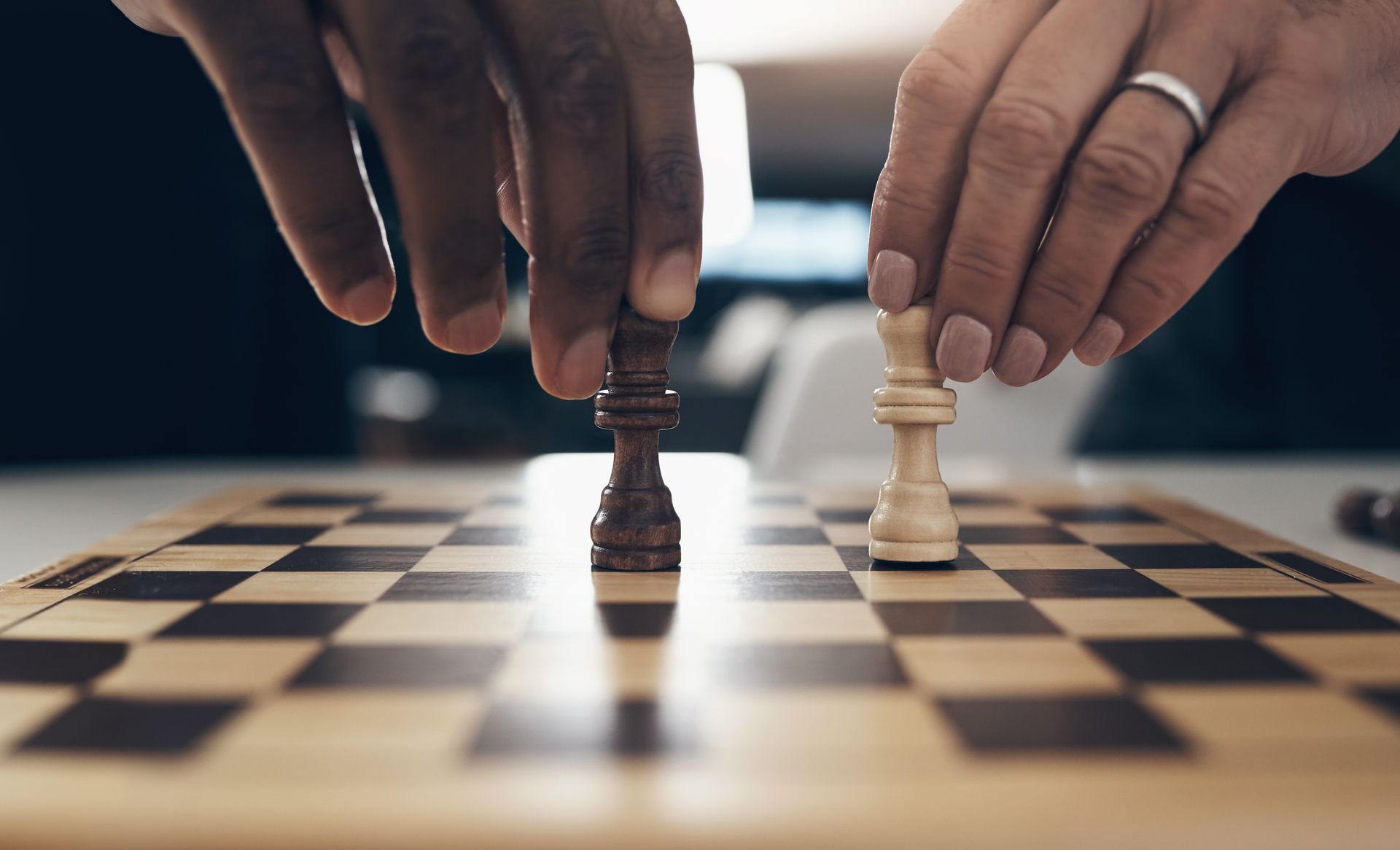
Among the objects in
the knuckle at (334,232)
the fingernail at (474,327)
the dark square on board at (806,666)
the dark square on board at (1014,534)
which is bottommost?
the dark square on board at (1014,534)

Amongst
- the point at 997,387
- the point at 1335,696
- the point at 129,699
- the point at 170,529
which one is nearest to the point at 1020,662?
the point at 1335,696

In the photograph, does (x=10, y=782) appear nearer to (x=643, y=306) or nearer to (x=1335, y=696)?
(x=643, y=306)

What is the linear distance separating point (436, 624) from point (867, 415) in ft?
6.82

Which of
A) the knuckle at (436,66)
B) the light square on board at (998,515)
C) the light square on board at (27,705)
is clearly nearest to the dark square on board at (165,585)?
the light square on board at (27,705)

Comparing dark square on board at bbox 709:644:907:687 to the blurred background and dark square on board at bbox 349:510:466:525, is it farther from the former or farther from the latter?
the blurred background

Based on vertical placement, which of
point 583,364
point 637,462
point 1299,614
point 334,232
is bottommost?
point 1299,614

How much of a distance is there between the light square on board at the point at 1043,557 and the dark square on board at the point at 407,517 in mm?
659

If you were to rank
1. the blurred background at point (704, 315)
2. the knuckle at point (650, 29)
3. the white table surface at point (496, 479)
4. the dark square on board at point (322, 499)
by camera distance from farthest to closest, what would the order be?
the blurred background at point (704, 315), the dark square on board at point (322, 499), the white table surface at point (496, 479), the knuckle at point (650, 29)

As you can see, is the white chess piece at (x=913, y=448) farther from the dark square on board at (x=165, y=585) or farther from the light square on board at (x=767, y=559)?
the dark square on board at (x=165, y=585)

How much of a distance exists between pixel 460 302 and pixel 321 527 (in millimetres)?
525

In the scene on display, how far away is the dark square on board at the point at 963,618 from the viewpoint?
786 millimetres

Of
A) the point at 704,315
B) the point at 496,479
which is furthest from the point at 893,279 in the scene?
the point at 704,315

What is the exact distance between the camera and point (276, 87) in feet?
2.63

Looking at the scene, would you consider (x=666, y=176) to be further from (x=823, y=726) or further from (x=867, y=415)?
(x=867, y=415)
